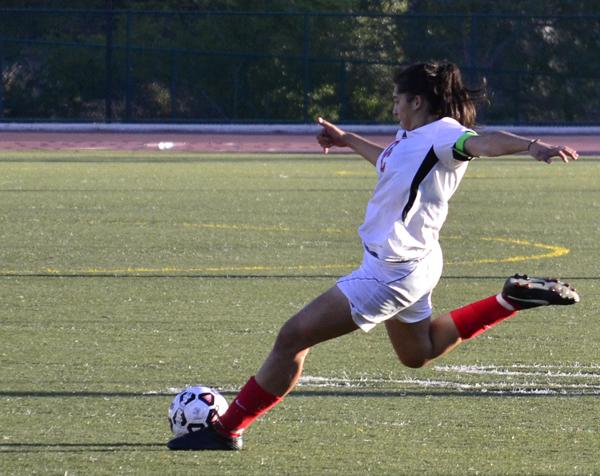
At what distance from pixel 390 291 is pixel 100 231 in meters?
10.1

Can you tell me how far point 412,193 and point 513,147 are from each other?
1.90 ft

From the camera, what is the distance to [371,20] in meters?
41.2

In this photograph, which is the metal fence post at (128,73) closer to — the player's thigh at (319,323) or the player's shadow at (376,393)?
the player's shadow at (376,393)

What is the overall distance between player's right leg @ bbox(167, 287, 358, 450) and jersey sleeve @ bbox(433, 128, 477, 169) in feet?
Answer: 2.24

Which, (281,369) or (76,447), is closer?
(281,369)

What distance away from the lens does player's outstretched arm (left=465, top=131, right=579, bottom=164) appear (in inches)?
212

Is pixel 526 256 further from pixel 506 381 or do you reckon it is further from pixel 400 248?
pixel 400 248

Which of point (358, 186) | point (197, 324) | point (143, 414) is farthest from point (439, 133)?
point (358, 186)

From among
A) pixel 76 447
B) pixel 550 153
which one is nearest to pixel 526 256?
pixel 76 447

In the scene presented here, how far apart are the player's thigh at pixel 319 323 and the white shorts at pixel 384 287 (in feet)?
0.13

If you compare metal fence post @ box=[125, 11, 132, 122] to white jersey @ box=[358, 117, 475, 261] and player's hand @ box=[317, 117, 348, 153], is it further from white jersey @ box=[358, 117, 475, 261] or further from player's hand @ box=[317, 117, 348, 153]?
white jersey @ box=[358, 117, 475, 261]

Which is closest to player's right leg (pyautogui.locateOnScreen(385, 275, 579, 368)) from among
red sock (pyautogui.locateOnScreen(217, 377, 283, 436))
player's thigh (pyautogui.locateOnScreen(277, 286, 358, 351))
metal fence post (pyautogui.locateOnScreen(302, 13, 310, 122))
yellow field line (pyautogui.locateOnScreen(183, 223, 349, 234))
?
player's thigh (pyautogui.locateOnScreen(277, 286, 358, 351))

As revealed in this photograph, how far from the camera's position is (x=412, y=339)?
6453mm

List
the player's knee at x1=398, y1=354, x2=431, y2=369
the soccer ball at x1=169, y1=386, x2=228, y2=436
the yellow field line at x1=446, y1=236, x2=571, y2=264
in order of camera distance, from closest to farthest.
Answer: the soccer ball at x1=169, y1=386, x2=228, y2=436 < the player's knee at x1=398, y1=354, x2=431, y2=369 < the yellow field line at x1=446, y1=236, x2=571, y2=264
